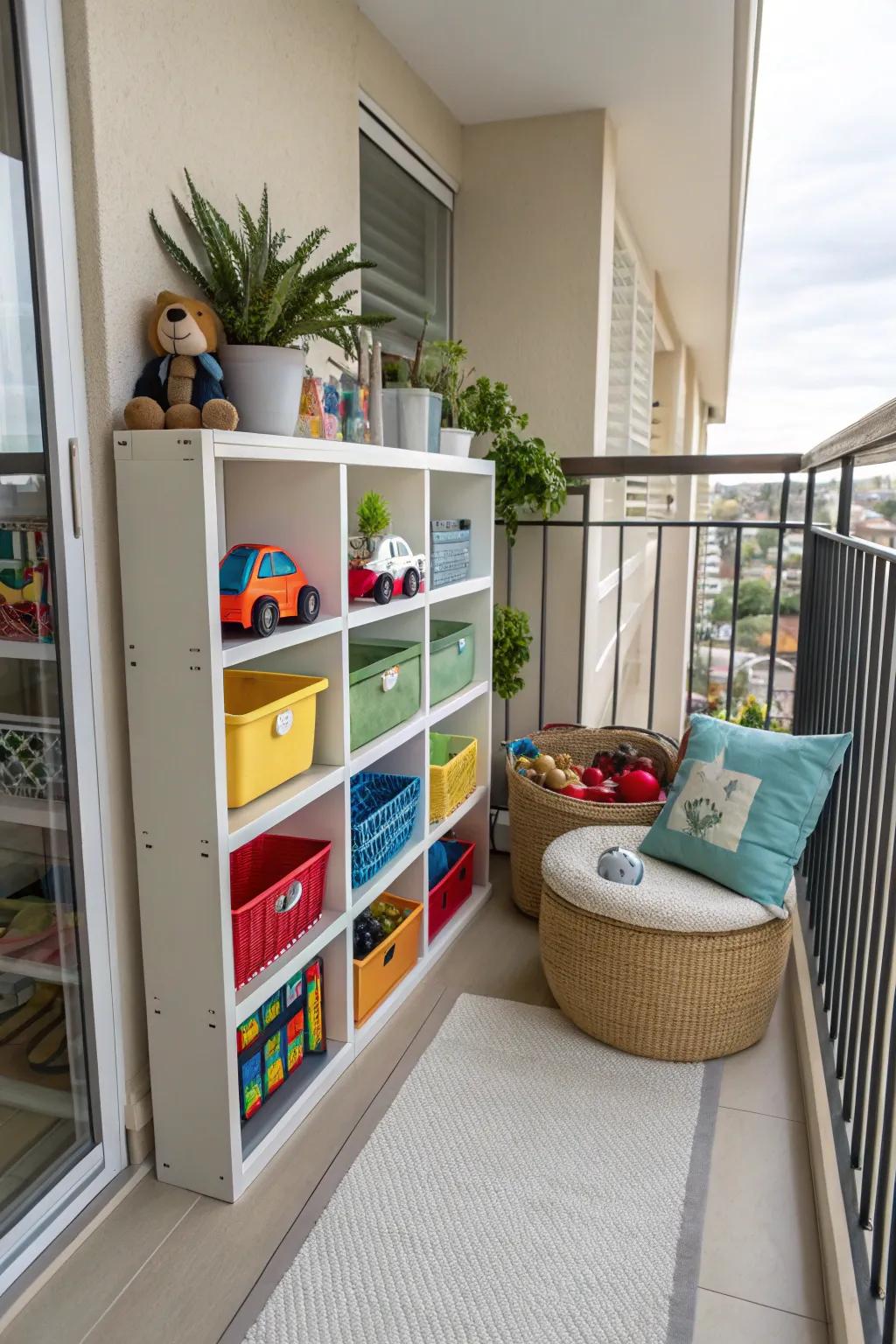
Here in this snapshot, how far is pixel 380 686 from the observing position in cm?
203

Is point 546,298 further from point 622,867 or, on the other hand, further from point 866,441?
point 622,867

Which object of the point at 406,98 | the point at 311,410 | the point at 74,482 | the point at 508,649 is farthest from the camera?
the point at 508,649

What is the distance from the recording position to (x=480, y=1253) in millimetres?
1475

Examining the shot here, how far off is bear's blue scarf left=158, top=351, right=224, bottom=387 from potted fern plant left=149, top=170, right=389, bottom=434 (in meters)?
0.07

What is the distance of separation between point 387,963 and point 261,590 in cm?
99

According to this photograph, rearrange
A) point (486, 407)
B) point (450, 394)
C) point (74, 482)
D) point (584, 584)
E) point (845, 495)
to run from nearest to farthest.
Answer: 1. point (74, 482)
2. point (845, 495)
3. point (450, 394)
4. point (486, 407)
5. point (584, 584)

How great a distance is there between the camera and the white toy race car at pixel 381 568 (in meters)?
1.99

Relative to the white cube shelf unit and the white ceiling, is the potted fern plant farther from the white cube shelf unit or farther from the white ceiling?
the white ceiling

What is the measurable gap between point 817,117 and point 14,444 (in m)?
2.97

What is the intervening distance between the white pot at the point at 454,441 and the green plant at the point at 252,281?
2.51 ft

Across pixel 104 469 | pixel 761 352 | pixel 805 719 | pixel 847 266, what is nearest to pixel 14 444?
pixel 104 469

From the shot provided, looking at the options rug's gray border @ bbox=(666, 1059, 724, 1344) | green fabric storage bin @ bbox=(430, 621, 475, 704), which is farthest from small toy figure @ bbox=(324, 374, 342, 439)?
Answer: rug's gray border @ bbox=(666, 1059, 724, 1344)

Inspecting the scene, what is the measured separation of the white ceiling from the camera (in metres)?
2.41

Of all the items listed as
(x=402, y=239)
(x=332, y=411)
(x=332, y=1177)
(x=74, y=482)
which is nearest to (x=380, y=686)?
(x=332, y=411)
